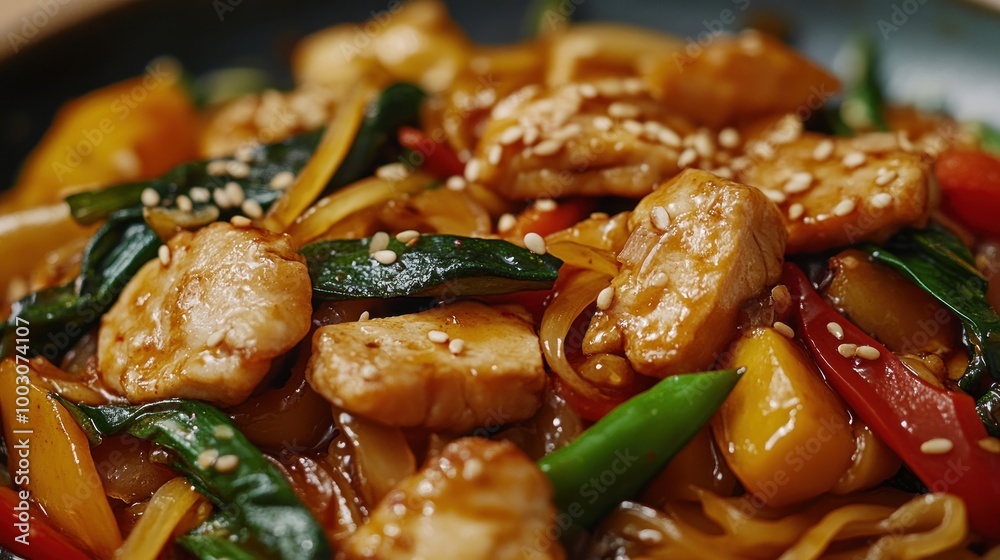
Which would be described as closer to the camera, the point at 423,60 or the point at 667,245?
the point at 667,245

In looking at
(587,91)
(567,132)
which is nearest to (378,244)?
(567,132)

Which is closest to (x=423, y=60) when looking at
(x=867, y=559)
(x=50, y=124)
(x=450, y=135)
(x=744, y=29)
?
(x=450, y=135)

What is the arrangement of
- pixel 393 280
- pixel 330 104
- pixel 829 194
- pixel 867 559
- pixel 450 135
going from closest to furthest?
pixel 867 559 → pixel 393 280 → pixel 829 194 → pixel 450 135 → pixel 330 104

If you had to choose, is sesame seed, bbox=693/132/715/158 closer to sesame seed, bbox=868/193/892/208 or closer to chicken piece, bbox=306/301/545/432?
sesame seed, bbox=868/193/892/208

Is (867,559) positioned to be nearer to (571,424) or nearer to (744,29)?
(571,424)

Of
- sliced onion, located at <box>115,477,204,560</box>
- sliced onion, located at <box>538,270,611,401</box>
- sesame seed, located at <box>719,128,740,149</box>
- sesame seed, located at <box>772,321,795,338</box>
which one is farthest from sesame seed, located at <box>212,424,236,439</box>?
sesame seed, located at <box>719,128,740,149</box>

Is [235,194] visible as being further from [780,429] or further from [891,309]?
[891,309]

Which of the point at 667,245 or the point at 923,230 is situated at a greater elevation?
the point at 667,245
